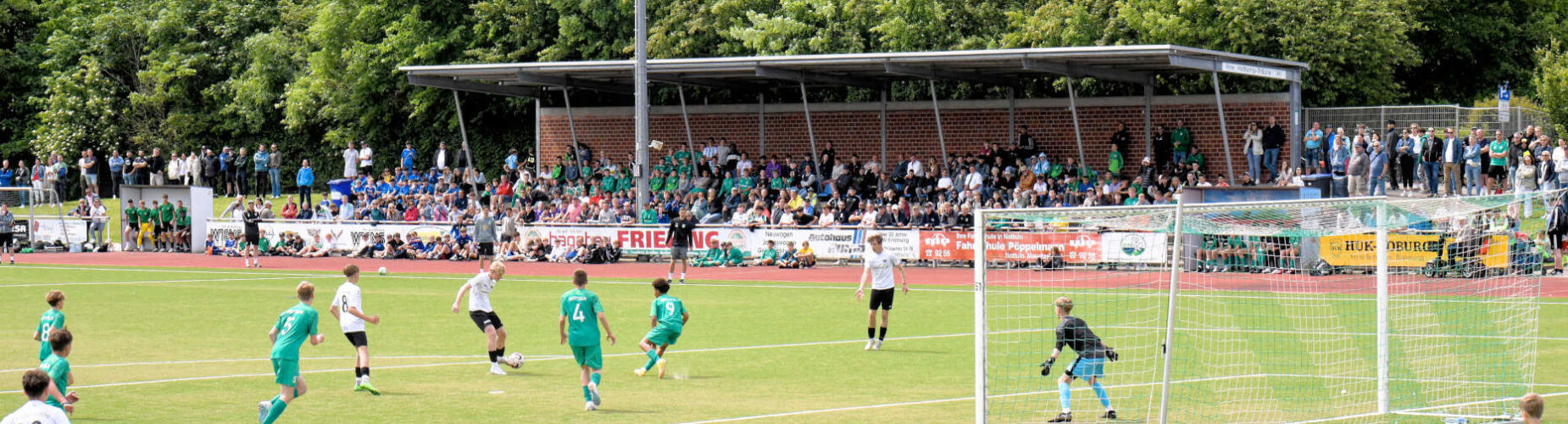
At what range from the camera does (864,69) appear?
3638cm

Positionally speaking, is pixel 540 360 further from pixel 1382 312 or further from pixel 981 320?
pixel 1382 312

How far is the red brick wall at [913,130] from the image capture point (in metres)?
36.2

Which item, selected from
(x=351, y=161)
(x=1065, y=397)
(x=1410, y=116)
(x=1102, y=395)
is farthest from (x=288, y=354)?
(x=351, y=161)

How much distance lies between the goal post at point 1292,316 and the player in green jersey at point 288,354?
18.8 feet

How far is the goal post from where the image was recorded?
12.7m

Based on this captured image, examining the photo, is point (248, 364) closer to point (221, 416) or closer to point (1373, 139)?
point (221, 416)

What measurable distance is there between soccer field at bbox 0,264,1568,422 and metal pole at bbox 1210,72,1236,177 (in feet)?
30.1

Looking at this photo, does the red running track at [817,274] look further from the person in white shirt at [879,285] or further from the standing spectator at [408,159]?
the standing spectator at [408,159]

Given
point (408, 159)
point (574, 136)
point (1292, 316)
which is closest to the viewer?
point (1292, 316)

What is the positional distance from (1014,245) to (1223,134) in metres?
6.73

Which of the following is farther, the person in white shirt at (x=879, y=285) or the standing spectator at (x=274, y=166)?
the standing spectator at (x=274, y=166)

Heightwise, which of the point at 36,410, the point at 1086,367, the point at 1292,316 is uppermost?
the point at 36,410

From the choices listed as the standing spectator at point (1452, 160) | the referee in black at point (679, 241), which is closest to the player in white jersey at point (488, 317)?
the referee in black at point (679, 241)

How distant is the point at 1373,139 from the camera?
103ft
